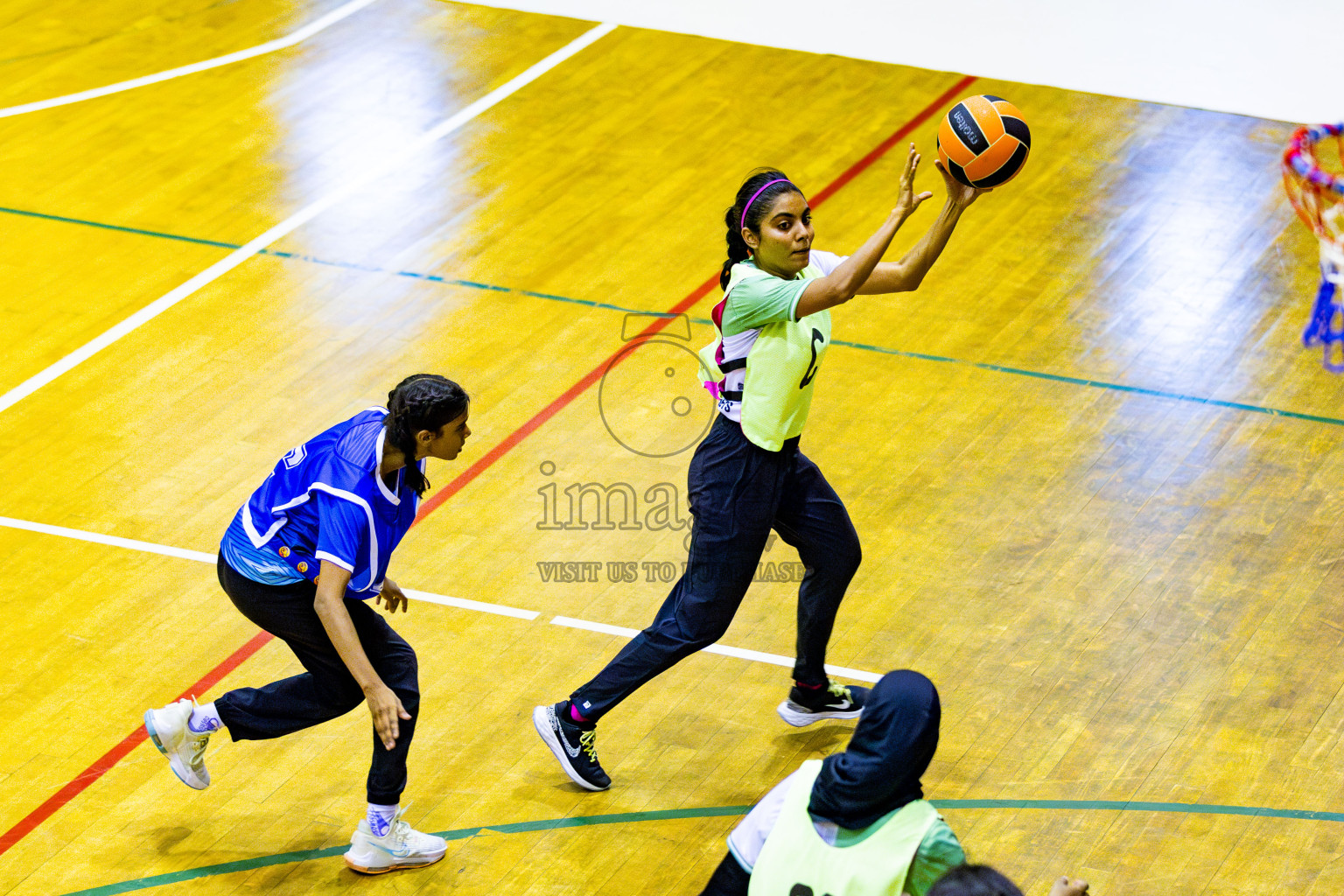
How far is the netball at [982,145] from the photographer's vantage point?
575 cm

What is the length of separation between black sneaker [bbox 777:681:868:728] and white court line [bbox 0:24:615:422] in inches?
186

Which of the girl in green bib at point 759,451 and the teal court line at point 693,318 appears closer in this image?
the girl in green bib at point 759,451

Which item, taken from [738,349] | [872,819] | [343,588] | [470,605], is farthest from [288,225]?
[872,819]

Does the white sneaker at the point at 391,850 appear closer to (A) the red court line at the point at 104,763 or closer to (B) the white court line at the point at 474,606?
(A) the red court line at the point at 104,763

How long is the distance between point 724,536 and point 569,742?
98 cm

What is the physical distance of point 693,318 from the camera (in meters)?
9.59

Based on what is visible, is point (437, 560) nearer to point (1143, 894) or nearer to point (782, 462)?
point (782, 462)

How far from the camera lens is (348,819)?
5.98 metres

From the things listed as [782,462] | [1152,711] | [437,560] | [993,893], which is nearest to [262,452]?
[437,560]

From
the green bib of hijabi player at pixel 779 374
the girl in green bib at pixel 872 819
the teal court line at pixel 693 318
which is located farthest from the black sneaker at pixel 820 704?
the teal court line at pixel 693 318

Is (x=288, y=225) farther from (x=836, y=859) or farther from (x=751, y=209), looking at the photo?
(x=836, y=859)

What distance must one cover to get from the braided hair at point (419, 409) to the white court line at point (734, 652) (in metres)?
1.97

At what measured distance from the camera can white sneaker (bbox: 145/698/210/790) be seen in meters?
5.81

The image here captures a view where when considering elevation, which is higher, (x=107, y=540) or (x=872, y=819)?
(x=872, y=819)
